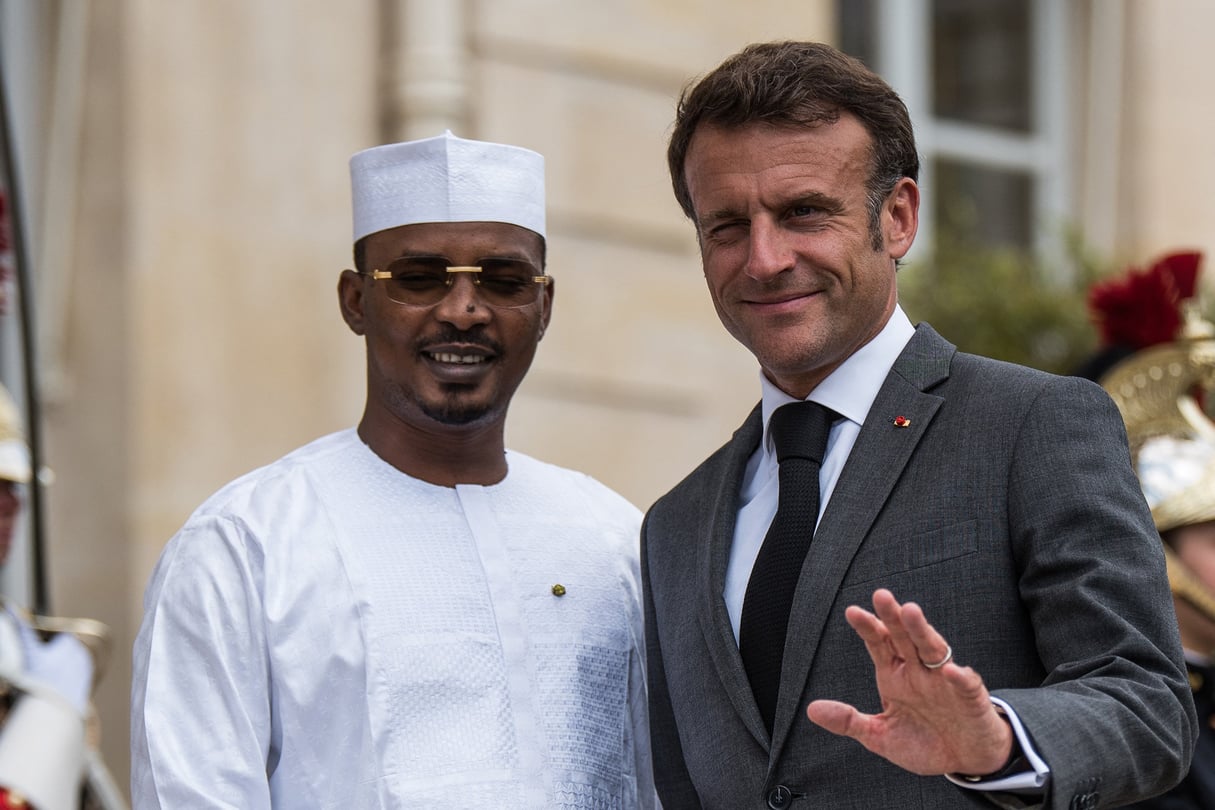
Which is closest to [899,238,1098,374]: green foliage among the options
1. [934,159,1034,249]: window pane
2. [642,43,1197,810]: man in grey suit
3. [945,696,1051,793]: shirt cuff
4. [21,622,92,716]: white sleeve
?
[934,159,1034,249]: window pane

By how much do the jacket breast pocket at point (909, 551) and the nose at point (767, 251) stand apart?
40 centimetres

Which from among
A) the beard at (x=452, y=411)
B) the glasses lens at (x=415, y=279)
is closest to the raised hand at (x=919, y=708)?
the beard at (x=452, y=411)

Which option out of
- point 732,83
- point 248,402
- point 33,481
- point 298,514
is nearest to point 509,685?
point 298,514

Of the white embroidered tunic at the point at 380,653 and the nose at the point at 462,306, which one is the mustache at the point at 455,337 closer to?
the nose at the point at 462,306

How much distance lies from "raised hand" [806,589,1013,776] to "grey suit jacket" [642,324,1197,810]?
0.08m

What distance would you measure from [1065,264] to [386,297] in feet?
17.6

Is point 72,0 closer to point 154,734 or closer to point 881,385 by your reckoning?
point 154,734

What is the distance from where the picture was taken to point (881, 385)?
2.90m

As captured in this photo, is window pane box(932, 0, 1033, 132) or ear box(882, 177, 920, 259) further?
window pane box(932, 0, 1033, 132)

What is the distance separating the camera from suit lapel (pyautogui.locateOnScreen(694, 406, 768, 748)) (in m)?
2.81

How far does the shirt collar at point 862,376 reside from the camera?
2.91 meters

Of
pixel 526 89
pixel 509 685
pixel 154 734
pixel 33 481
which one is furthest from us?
pixel 526 89

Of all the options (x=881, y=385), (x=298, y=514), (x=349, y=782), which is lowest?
(x=349, y=782)

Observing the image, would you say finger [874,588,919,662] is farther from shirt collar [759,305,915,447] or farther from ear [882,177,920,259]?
ear [882,177,920,259]
